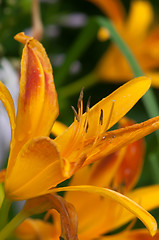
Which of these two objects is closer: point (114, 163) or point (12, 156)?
point (12, 156)

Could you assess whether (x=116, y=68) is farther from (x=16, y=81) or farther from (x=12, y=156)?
(x=12, y=156)

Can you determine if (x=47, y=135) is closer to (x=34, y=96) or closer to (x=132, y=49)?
(x=34, y=96)

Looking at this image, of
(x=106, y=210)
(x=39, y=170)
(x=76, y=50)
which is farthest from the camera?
(x=76, y=50)

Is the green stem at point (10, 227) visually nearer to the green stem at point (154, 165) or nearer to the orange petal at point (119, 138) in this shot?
the orange petal at point (119, 138)

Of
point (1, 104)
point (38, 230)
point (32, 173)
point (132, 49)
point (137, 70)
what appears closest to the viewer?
point (32, 173)

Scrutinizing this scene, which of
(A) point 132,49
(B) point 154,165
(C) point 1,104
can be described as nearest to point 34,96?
(B) point 154,165

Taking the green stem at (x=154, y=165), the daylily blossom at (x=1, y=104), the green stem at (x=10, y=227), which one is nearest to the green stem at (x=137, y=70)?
the green stem at (x=154, y=165)

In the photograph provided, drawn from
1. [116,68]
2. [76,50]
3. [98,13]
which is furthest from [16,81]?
[98,13]

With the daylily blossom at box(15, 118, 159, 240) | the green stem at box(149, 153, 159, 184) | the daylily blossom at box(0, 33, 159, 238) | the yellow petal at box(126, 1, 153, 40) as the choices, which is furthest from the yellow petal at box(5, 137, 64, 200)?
the yellow petal at box(126, 1, 153, 40)
